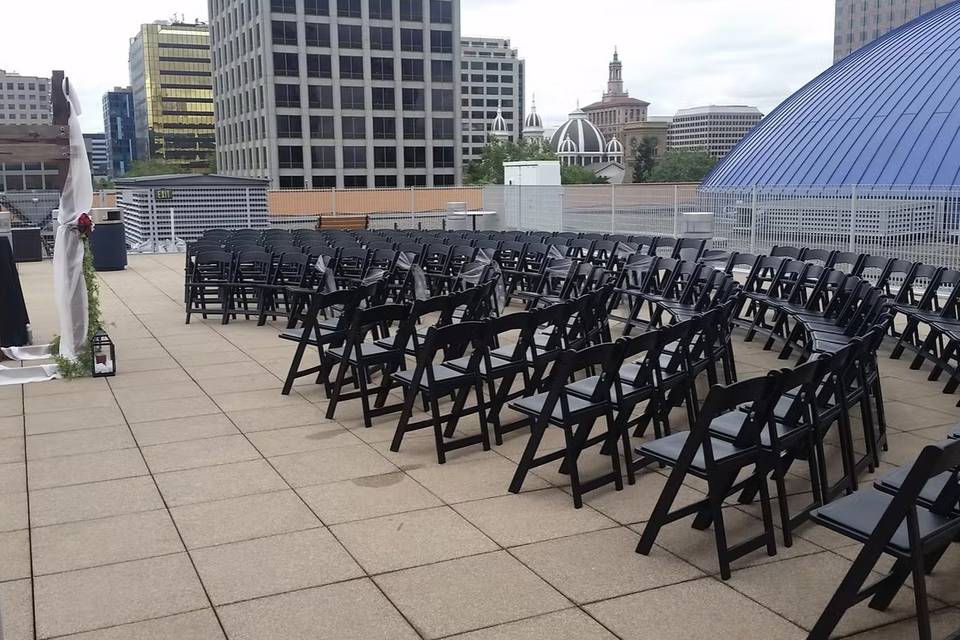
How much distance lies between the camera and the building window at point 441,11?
276ft

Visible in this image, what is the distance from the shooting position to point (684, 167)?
12875cm

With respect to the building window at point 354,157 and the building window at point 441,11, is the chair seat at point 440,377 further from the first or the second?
the building window at point 441,11

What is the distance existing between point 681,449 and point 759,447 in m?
0.39

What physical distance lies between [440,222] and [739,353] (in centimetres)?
A: 2006

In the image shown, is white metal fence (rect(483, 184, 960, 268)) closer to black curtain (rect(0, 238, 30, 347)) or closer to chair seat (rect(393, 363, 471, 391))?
chair seat (rect(393, 363, 471, 391))

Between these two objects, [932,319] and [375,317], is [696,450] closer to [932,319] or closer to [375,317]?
[375,317]

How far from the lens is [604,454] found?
5.99 m

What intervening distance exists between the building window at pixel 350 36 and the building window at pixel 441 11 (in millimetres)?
7335

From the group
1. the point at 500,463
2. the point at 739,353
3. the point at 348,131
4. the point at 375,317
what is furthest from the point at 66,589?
the point at 348,131

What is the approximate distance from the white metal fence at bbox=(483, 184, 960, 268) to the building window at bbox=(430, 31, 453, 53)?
62.9 metres

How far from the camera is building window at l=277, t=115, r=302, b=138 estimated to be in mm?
79750

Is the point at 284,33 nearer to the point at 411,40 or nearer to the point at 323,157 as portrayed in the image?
the point at 323,157

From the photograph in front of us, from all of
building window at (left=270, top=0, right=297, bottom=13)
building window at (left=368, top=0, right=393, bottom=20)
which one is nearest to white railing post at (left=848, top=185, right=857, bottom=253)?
building window at (left=270, top=0, right=297, bottom=13)

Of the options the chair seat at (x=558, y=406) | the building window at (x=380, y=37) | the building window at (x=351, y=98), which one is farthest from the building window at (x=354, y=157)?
the chair seat at (x=558, y=406)
